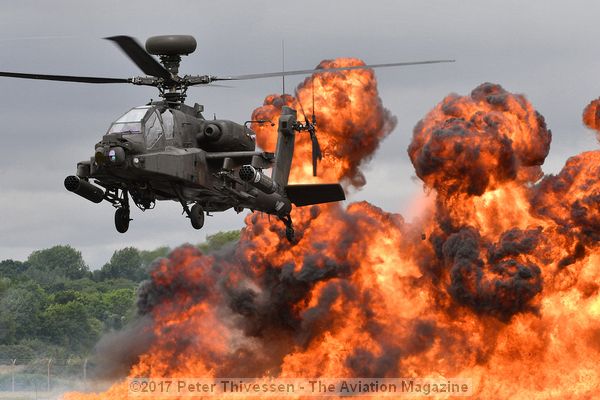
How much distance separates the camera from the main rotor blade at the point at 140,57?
4847 centimetres

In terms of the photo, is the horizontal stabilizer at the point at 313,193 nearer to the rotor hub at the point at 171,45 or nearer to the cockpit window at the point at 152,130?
the rotor hub at the point at 171,45

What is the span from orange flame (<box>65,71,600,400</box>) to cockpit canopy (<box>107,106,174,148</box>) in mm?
17800

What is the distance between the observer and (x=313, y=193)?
58938mm

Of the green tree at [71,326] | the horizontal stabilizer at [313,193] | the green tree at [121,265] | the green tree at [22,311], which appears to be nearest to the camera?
the horizontal stabilizer at [313,193]

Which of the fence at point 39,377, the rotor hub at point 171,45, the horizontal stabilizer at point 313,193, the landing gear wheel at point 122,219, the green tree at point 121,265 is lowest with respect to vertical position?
the fence at point 39,377

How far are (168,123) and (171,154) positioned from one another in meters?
1.65

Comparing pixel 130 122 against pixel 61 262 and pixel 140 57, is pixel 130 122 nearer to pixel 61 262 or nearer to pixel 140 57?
pixel 140 57

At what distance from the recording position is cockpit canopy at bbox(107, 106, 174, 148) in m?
49.9

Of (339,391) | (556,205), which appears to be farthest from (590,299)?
(339,391)

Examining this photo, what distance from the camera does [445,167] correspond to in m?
65.0

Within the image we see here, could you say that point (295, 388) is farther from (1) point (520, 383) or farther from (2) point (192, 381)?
(1) point (520, 383)

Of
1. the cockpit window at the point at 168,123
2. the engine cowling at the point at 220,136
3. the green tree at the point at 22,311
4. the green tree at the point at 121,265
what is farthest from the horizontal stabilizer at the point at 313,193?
the green tree at the point at 121,265

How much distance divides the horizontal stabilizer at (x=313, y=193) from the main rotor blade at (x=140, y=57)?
9.17 meters

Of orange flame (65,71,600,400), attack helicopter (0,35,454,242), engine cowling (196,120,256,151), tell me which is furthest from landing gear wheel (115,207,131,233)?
orange flame (65,71,600,400)
